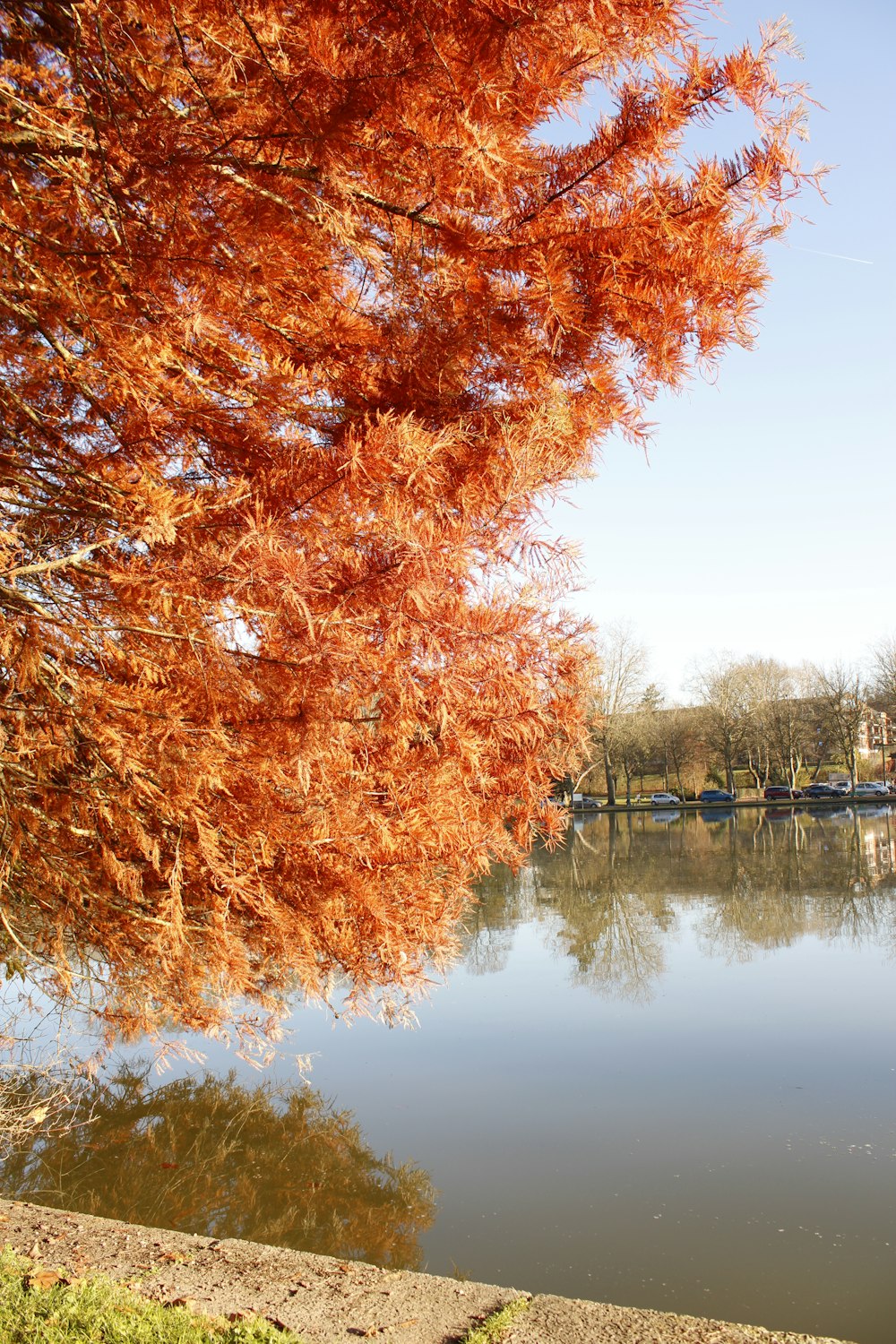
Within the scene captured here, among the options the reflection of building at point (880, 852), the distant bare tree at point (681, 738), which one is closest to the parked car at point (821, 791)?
the distant bare tree at point (681, 738)

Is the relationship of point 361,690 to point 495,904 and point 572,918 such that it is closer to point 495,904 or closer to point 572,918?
point 572,918

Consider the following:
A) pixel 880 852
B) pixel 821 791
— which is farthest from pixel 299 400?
pixel 821 791

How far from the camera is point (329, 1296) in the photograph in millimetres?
4129

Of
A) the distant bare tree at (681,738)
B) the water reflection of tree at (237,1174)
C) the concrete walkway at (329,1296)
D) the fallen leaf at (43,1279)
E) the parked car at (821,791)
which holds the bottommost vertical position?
the parked car at (821,791)

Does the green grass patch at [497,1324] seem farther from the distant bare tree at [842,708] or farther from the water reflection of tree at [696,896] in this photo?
the distant bare tree at [842,708]

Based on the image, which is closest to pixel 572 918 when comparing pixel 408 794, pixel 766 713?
pixel 408 794

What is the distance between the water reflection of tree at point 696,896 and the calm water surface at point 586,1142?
47cm

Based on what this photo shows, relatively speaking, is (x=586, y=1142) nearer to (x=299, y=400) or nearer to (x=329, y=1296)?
(x=329, y=1296)

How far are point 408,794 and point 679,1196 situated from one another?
12.1 feet

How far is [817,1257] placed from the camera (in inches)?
198

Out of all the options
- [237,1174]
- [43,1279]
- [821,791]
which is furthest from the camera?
[821,791]

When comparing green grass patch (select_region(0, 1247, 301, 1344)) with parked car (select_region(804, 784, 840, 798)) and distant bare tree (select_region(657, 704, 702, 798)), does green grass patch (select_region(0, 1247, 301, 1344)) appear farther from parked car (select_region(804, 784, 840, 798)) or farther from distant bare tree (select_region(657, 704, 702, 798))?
distant bare tree (select_region(657, 704, 702, 798))

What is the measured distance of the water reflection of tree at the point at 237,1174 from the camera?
577 cm

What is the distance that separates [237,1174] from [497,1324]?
3.49 m
